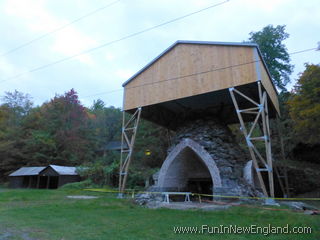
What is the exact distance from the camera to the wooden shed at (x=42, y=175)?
18375 mm

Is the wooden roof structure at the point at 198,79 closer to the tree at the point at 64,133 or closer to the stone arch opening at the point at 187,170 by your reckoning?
the stone arch opening at the point at 187,170

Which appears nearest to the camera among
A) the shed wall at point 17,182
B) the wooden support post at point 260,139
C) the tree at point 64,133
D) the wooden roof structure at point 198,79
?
the wooden support post at point 260,139

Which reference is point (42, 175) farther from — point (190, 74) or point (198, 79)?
point (198, 79)

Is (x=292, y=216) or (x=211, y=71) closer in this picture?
(x=292, y=216)

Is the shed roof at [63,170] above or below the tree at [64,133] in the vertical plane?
below

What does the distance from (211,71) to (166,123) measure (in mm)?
6054

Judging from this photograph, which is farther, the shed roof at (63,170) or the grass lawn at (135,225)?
the shed roof at (63,170)

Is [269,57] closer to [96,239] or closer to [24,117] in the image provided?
[96,239]

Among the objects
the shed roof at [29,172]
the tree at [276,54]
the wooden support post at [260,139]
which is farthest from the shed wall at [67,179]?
the tree at [276,54]

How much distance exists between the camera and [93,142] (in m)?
→ 24.8

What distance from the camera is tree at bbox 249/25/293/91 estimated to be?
2008 cm

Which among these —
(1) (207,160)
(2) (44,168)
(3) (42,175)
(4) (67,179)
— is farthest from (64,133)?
(1) (207,160)

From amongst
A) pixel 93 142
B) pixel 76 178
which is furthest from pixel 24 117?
pixel 76 178

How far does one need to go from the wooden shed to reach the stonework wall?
35.1 feet
